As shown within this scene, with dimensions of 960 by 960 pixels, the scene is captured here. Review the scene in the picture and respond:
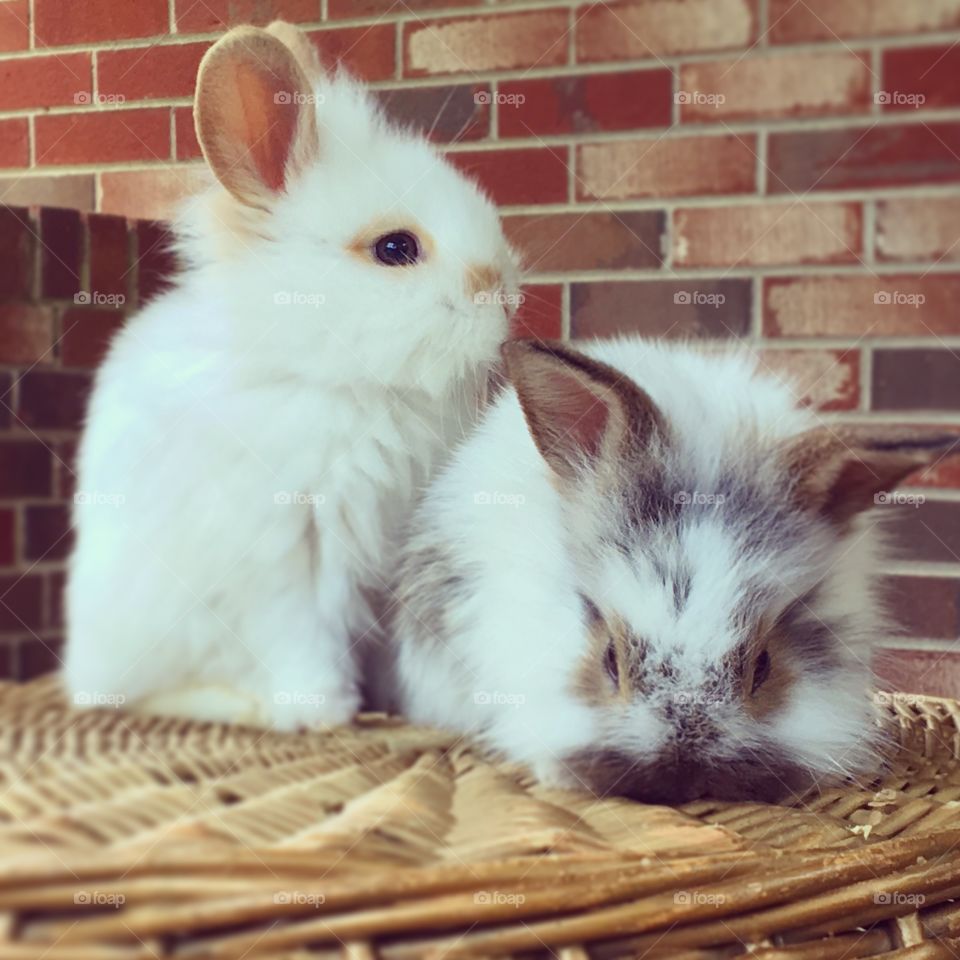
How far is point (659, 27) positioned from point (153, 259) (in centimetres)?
61

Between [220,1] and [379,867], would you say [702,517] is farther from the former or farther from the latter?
[220,1]

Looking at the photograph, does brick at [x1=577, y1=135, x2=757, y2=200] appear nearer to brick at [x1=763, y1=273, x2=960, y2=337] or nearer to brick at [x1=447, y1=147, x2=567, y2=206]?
brick at [x1=447, y1=147, x2=567, y2=206]

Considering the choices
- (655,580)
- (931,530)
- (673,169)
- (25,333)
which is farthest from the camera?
(931,530)

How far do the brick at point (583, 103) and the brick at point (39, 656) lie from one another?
0.73 meters

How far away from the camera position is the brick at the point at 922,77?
107 centimetres

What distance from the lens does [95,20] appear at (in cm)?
92

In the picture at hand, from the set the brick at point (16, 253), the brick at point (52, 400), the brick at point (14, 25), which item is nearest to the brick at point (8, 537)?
the brick at point (52, 400)

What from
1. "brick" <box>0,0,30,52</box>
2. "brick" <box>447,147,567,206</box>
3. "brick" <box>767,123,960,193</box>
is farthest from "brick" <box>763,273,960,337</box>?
"brick" <box>0,0,30,52</box>

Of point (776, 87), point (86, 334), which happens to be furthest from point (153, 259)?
point (776, 87)

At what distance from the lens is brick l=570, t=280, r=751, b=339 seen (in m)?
1.24

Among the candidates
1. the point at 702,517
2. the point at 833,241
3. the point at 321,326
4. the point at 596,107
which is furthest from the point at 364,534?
the point at 833,241

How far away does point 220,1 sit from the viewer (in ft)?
3.13

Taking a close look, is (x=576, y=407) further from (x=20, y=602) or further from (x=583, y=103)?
(x=20, y=602)

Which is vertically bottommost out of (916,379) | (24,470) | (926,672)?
(926,672)
